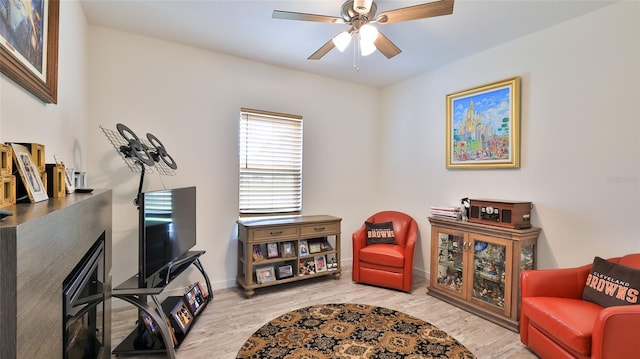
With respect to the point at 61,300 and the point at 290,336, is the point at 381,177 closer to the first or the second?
the point at 290,336

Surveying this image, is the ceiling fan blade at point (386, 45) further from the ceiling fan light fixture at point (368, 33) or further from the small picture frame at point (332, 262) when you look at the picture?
the small picture frame at point (332, 262)

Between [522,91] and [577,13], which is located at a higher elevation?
[577,13]

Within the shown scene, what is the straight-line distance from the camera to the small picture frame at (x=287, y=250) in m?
3.46

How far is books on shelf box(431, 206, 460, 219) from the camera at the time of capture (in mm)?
3205

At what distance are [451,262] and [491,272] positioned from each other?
45cm

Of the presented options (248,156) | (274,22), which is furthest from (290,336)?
(274,22)

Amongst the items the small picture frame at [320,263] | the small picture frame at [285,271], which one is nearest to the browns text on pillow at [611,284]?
the small picture frame at [320,263]

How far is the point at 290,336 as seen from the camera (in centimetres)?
243

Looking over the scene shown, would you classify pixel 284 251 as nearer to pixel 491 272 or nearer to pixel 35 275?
pixel 491 272

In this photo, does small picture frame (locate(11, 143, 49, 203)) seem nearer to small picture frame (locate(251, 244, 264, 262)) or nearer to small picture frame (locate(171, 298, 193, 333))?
small picture frame (locate(171, 298, 193, 333))

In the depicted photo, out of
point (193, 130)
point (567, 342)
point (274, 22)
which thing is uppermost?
point (274, 22)

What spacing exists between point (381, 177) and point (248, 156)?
215 centimetres

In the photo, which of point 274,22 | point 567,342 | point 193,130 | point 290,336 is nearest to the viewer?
point 567,342

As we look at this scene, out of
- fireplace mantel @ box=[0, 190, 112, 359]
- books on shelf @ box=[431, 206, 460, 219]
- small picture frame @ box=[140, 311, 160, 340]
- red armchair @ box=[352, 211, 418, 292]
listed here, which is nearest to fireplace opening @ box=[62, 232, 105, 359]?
fireplace mantel @ box=[0, 190, 112, 359]
